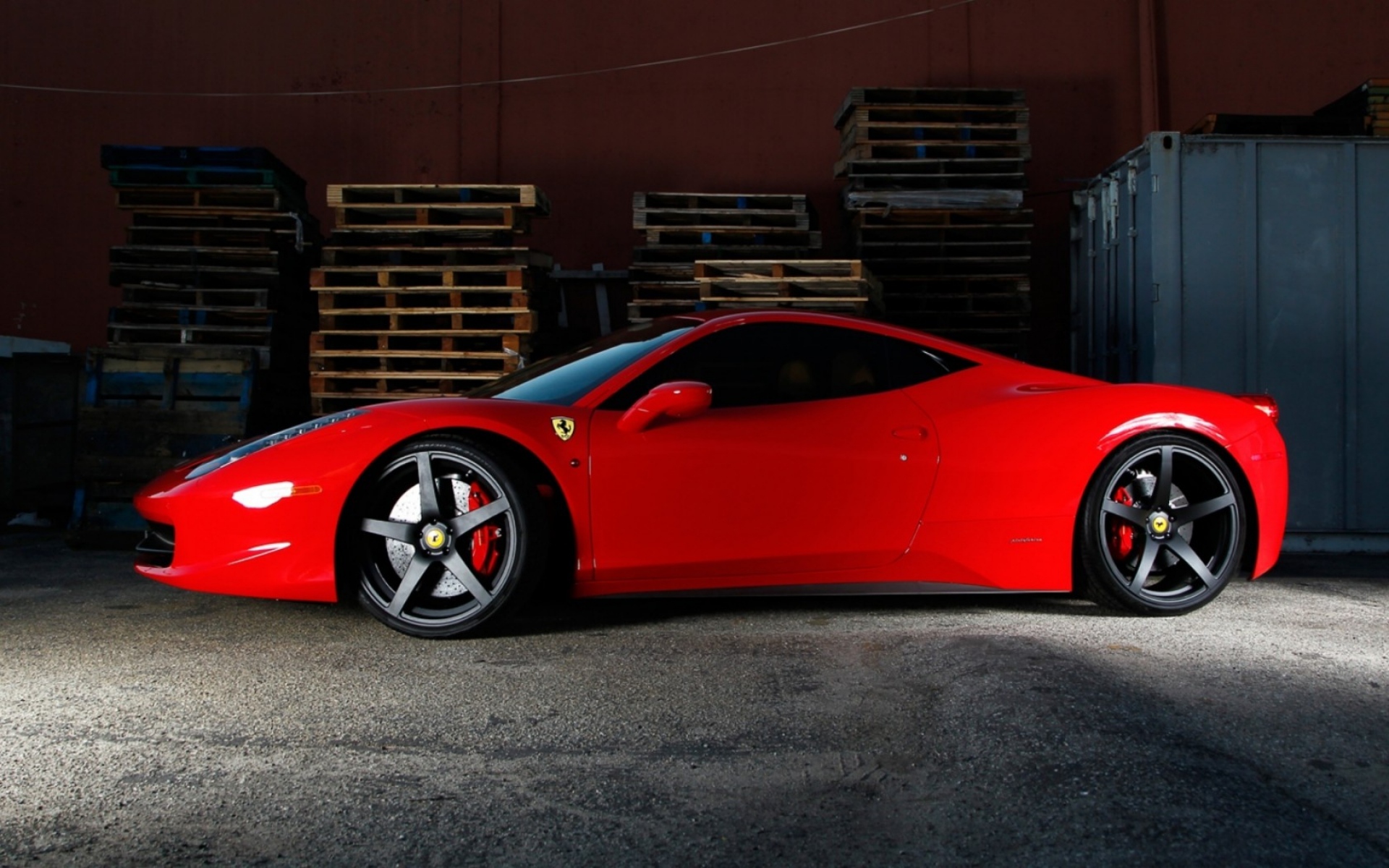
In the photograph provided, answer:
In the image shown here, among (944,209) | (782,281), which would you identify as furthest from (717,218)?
(944,209)

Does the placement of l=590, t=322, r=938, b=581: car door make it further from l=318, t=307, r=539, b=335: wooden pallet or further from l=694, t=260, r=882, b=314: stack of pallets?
l=318, t=307, r=539, b=335: wooden pallet

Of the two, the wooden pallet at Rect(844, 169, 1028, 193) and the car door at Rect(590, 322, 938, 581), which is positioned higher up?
the wooden pallet at Rect(844, 169, 1028, 193)

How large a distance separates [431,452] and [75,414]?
591 cm

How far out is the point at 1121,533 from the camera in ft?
13.5

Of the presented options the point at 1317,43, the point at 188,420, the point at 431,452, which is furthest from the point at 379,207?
the point at 1317,43

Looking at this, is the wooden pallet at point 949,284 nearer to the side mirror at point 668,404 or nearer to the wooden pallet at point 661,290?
the wooden pallet at point 661,290

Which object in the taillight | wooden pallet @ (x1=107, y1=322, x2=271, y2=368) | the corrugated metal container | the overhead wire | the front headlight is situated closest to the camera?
the front headlight

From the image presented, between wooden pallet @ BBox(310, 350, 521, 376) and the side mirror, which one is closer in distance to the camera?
the side mirror

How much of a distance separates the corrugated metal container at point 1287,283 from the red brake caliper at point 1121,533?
8.65 feet

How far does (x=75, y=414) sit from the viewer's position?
820 cm

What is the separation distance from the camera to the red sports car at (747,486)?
3633 mm

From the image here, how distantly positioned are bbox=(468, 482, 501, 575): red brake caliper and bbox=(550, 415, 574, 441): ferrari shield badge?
0.32 m

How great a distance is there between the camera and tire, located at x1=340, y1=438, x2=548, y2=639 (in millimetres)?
3631

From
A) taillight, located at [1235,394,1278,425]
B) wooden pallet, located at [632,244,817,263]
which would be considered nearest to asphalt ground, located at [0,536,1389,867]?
taillight, located at [1235,394,1278,425]
